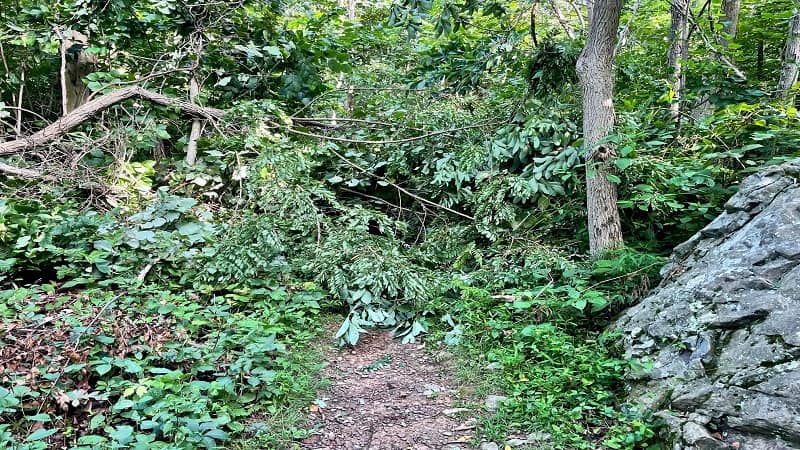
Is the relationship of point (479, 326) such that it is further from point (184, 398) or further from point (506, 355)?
point (184, 398)

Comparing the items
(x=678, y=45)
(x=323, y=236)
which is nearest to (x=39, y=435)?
(x=323, y=236)

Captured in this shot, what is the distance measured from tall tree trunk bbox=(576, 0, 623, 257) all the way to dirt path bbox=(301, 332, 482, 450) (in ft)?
5.48

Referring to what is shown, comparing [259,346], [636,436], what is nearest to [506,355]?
[636,436]

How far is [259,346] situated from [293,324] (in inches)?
27.1

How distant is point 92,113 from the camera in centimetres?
466

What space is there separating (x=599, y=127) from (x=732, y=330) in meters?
1.82

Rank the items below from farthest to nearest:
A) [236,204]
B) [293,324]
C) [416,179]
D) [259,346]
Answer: [416,179]
[236,204]
[293,324]
[259,346]

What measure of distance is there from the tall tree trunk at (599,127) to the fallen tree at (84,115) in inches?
146

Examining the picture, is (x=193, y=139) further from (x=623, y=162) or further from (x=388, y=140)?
(x=623, y=162)

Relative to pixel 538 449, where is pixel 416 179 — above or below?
above

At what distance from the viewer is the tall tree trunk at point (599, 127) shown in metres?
3.59

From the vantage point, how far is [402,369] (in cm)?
338

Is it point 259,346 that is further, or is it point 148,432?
point 259,346

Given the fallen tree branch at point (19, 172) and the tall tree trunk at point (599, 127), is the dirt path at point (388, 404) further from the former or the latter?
the fallen tree branch at point (19, 172)
